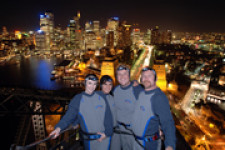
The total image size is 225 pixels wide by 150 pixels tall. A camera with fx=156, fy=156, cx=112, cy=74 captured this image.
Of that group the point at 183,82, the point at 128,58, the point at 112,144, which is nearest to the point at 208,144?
the point at 112,144

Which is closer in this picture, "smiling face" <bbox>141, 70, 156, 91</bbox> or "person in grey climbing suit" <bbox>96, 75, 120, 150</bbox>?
"smiling face" <bbox>141, 70, 156, 91</bbox>

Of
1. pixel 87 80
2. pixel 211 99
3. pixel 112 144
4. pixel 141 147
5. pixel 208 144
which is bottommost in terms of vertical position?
pixel 208 144

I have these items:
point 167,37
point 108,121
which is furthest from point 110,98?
point 167,37

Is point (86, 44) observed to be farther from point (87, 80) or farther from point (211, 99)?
point (87, 80)

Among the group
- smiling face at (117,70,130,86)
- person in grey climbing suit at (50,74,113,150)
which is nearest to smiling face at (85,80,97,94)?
person in grey climbing suit at (50,74,113,150)

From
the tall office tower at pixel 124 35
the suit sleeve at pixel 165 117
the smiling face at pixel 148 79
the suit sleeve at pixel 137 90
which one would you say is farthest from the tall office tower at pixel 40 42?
the suit sleeve at pixel 165 117

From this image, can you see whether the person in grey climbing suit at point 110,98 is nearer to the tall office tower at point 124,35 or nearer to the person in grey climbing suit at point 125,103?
the person in grey climbing suit at point 125,103

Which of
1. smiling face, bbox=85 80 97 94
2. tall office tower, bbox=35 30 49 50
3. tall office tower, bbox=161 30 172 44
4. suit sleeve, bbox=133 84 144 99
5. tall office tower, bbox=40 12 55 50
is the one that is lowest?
suit sleeve, bbox=133 84 144 99

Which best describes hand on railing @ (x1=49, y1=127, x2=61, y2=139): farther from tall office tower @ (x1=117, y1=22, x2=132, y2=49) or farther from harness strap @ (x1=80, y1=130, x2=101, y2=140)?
tall office tower @ (x1=117, y1=22, x2=132, y2=49)
